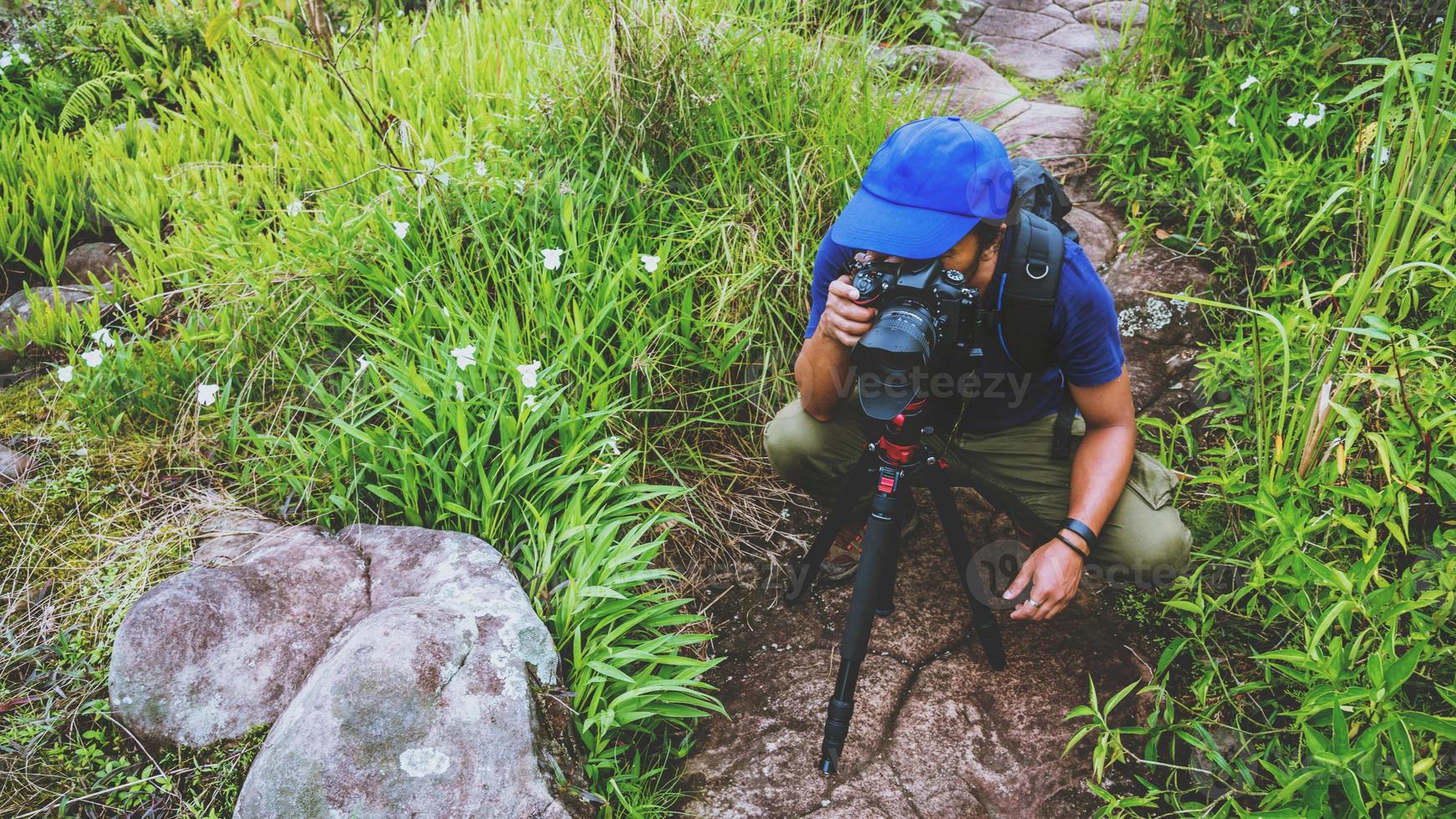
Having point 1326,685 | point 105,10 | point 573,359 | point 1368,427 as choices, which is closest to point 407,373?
point 573,359

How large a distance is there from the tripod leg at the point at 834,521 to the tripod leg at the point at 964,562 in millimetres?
163

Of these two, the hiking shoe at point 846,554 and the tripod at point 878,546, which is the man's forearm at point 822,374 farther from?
the hiking shoe at point 846,554

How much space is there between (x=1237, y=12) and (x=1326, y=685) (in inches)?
113

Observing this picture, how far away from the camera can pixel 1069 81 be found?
4547 millimetres

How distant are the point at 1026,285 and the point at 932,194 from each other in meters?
0.29

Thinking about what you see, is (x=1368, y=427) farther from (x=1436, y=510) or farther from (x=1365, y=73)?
(x=1365, y=73)

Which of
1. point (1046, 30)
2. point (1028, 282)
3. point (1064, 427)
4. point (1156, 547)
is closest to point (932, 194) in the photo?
point (1028, 282)

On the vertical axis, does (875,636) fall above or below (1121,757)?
below

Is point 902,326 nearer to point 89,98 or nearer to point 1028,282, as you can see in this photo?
point 1028,282

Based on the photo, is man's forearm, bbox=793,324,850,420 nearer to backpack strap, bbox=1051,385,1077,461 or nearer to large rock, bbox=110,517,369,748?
backpack strap, bbox=1051,385,1077,461

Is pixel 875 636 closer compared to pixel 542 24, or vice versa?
pixel 875 636

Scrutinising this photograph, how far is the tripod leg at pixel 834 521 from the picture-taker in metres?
2.07

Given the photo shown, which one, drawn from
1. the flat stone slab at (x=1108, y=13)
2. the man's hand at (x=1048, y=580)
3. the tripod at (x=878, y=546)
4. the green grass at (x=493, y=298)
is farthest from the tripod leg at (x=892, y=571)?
the flat stone slab at (x=1108, y=13)

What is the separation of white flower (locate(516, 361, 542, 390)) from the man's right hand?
801 millimetres
